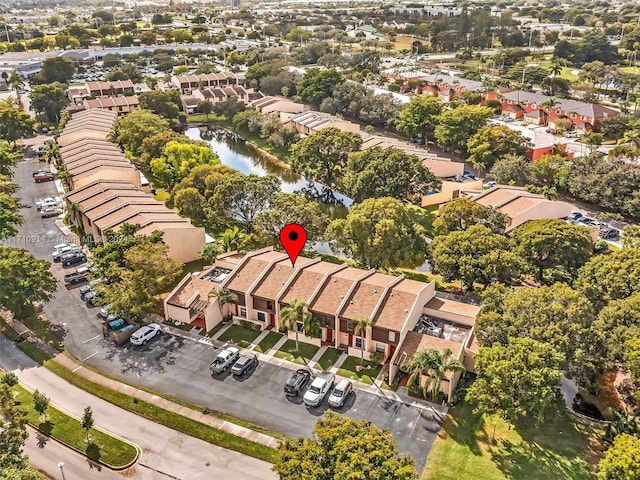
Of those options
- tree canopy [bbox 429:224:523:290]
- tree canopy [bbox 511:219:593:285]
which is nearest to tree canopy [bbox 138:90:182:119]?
tree canopy [bbox 429:224:523:290]

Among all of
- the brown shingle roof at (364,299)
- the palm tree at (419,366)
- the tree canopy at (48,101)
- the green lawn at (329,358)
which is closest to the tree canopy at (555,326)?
the palm tree at (419,366)

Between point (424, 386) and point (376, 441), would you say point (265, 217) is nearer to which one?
point (424, 386)

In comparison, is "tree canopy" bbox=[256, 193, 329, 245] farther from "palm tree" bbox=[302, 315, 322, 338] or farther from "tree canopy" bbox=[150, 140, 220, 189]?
"tree canopy" bbox=[150, 140, 220, 189]

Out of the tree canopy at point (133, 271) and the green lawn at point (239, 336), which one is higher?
the tree canopy at point (133, 271)

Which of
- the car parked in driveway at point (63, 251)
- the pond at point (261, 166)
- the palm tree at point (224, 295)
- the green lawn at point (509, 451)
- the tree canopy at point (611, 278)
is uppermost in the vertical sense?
the tree canopy at point (611, 278)

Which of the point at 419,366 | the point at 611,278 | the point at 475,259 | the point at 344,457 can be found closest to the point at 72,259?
the point at 419,366

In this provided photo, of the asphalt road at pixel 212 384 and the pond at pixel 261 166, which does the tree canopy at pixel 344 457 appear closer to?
the asphalt road at pixel 212 384

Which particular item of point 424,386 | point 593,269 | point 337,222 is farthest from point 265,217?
point 593,269
